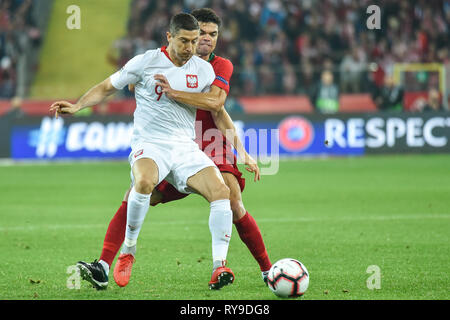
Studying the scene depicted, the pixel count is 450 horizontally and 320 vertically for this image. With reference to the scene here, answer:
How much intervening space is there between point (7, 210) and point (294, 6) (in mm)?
15867

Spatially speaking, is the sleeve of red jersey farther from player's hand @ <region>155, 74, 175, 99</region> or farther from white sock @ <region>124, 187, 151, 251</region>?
white sock @ <region>124, 187, 151, 251</region>

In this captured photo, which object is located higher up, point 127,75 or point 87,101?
point 127,75

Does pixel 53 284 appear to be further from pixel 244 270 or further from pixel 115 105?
pixel 115 105

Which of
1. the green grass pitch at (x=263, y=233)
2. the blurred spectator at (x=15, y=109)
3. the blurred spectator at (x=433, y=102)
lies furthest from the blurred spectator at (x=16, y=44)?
the blurred spectator at (x=433, y=102)

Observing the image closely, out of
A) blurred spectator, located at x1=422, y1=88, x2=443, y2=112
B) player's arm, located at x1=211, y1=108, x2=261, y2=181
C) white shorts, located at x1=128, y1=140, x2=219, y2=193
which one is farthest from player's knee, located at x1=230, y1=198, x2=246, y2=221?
blurred spectator, located at x1=422, y1=88, x2=443, y2=112

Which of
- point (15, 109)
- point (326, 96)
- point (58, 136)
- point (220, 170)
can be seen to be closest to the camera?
point (220, 170)

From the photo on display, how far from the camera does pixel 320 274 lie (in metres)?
6.82

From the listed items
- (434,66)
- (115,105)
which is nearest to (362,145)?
(434,66)

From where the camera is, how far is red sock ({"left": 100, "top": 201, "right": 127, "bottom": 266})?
21.1ft

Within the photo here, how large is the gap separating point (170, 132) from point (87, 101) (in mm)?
663

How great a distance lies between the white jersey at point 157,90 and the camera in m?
6.53

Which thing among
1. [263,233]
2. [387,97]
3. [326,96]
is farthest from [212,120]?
[387,97]

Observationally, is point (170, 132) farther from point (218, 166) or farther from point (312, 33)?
point (312, 33)

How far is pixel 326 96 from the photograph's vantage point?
20859 millimetres
